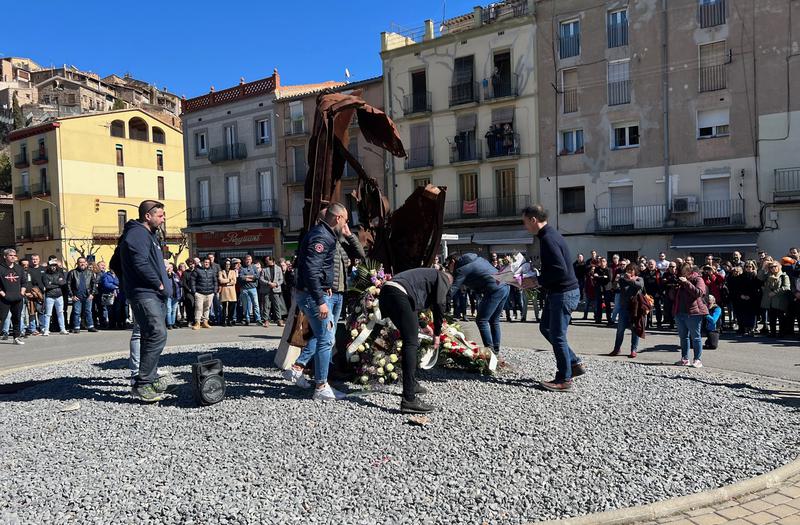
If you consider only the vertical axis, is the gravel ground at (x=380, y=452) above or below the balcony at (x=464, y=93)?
below

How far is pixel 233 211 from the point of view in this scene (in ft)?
129

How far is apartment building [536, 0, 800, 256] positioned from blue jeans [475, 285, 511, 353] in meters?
19.3

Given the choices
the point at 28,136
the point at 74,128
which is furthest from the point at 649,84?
the point at 28,136

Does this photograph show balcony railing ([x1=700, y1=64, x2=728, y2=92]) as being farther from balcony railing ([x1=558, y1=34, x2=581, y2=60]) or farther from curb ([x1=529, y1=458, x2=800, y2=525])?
curb ([x1=529, y1=458, x2=800, y2=525])

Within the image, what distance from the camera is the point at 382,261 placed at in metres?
7.88

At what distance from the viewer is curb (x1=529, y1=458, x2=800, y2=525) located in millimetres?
3512

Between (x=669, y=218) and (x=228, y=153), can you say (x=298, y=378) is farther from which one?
(x=228, y=153)

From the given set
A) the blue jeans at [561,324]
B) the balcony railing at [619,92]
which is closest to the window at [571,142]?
the balcony railing at [619,92]

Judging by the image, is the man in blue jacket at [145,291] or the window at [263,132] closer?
the man in blue jacket at [145,291]

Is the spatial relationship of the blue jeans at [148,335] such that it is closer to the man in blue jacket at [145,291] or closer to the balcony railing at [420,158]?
the man in blue jacket at [145,291]

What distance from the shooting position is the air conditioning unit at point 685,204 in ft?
81.9

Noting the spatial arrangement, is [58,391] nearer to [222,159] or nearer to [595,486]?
[595,486]

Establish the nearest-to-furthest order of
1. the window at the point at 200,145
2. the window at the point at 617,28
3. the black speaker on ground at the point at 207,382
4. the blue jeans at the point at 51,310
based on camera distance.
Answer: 1. the black speaker on ground at the point at 207,382
2. the blue jeans at the point at 51,310
3. the window at the point at 617,28
4. the window at the point at 200,145

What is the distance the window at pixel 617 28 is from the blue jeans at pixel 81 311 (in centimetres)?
2321
